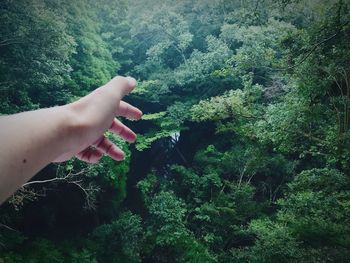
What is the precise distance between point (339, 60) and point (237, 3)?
11495 mm

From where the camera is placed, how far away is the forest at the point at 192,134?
19.6 feet

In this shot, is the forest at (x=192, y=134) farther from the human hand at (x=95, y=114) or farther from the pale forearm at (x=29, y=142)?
the pale forearm at (x=29, y=142)

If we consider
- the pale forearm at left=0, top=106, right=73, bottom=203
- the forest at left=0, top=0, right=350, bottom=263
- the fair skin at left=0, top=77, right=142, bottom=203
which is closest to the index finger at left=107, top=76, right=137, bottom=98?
the fair skin at left=0, top=77, right=142, bottom=203

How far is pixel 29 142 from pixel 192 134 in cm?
1442

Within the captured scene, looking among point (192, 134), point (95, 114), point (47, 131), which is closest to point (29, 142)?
point (47, 131)

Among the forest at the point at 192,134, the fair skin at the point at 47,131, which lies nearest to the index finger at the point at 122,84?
the fair skin at the point at 47,131

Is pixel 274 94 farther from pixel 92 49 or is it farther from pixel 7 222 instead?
pixel 7 222

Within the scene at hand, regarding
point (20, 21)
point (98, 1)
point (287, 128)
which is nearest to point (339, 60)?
point (287, 128)

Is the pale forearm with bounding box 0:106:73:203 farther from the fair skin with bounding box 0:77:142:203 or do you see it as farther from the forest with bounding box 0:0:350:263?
the forest with bounding box 0:0:350:263

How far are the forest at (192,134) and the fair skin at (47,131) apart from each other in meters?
4.75

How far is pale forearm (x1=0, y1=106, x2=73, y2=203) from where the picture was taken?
0.61 metres

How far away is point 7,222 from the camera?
26.5 feet

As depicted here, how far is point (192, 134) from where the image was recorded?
15039mm

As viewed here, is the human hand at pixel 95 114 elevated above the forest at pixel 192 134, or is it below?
above
